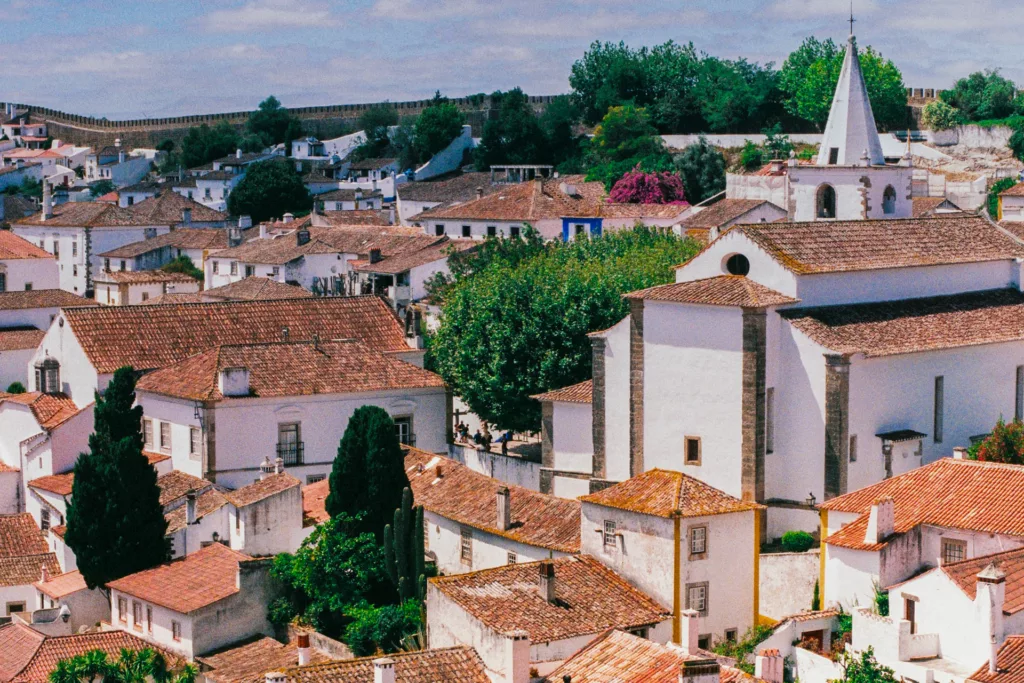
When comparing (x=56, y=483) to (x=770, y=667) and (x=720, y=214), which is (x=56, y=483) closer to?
(x=770, y=667)

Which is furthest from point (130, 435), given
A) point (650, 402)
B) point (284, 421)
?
point (650, 402)

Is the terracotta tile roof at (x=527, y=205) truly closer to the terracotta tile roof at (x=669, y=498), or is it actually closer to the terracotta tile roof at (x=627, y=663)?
the terracotta tile roof at (x=669, y=498)

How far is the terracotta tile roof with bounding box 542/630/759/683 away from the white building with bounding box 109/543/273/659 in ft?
31.7

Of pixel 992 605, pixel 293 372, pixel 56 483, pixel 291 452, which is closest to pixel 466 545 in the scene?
pixel 291 452

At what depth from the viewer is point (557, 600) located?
99.5ft

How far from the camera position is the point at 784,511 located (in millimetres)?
35281

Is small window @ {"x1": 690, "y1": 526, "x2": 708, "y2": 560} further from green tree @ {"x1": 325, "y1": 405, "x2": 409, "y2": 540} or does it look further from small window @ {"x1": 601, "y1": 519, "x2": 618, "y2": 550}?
green tree @ {"x1": 325, "y1": 405, "x2": 409, "y2": 540}

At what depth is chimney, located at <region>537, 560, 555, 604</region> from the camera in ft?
99.2

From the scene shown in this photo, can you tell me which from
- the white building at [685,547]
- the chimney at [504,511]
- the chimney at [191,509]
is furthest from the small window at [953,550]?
the chimney at [191,509]

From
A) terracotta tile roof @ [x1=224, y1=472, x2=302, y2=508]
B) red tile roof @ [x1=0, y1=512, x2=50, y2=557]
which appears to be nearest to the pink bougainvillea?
red tile roof @ [x1=0, y1=512, x2=50, y2=557]

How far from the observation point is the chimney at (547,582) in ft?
99.2

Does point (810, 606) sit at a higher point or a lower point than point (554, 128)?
lower

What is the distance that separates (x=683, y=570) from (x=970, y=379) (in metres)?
10.6

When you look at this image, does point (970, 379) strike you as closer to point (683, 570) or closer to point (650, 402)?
point (650, 402)
